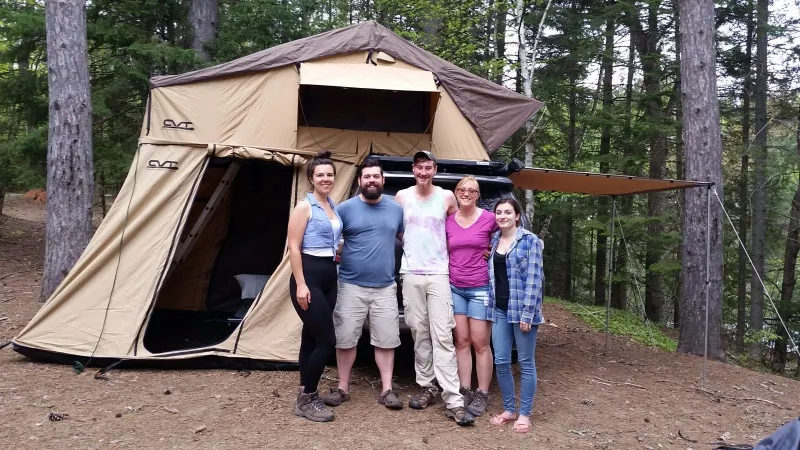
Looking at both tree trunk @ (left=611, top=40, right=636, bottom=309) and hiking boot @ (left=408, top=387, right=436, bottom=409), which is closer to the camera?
hiking boot @ (left=408, top=387, right=436, bottom=409)

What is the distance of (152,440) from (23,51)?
7885 millimetres

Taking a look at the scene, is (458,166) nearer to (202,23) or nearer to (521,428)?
(521,428)

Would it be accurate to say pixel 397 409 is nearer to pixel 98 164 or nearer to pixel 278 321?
pixel 278 321

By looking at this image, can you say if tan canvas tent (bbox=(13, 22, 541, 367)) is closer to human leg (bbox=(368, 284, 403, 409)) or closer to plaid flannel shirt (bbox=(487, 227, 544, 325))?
human leg (bbox=(368, 284, 403, 409))

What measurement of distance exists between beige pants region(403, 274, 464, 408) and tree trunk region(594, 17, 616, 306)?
859 centimetres

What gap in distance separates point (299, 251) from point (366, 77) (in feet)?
6.67

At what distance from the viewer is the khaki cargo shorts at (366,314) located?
13.2 feet

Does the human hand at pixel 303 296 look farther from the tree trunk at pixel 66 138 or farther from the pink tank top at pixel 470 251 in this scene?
the tree trunk at pixel 66 138

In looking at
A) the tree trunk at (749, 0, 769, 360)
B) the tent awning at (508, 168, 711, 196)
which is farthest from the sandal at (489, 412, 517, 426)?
the tree trunk at (749, 0, 769, 360)

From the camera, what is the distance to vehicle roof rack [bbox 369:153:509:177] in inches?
193

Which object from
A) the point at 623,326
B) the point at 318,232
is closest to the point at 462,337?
the point at 318,232

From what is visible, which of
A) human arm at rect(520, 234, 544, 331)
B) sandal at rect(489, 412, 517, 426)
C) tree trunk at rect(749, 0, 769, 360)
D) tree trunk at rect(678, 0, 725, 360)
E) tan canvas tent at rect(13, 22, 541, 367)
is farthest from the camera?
tree trunk at rect(749, 0, 769, 360)

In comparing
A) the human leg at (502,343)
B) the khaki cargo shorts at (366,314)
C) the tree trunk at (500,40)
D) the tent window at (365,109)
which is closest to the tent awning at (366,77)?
the tent window at (365,109)

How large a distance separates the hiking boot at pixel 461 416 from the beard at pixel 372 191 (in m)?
1.54
